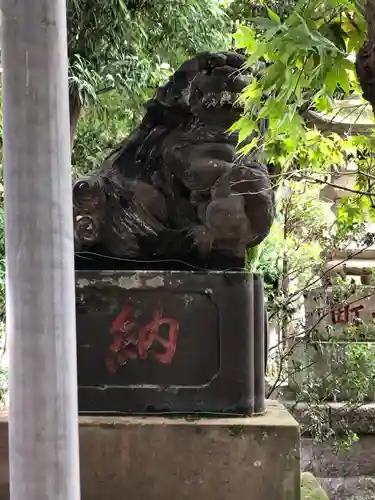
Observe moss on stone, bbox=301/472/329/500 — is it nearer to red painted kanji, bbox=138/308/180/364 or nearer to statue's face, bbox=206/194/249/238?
red painted kanji, bbox=138/308/180/364

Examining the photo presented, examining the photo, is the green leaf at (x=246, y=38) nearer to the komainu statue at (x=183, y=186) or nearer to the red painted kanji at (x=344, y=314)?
the komainu statue at (x=183, y=186)

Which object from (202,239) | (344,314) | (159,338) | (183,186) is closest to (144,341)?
(159,338)

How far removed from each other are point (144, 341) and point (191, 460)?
62cm

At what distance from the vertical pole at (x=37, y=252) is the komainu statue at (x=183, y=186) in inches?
63.9

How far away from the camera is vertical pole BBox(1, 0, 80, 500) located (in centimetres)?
167

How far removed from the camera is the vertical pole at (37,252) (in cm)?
167

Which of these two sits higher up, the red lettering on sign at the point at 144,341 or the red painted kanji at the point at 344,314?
the red lettering on sign at the point at 144,341

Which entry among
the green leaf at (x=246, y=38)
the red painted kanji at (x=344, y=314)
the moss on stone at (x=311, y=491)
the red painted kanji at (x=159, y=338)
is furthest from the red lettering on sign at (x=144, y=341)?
the red painted kanji at (x=344, y=314)

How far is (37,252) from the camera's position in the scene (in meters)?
1.68

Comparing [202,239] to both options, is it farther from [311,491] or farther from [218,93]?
[311,491]

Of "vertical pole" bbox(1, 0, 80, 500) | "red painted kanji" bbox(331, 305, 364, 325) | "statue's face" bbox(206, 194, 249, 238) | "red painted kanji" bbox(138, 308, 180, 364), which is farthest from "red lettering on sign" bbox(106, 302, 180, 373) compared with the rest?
"red painted kanji" bbox(331, 305, 364, 325)

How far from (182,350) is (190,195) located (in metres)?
0.84

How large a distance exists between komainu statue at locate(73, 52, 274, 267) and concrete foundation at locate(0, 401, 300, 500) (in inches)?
34.6

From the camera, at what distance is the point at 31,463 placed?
1.67m
